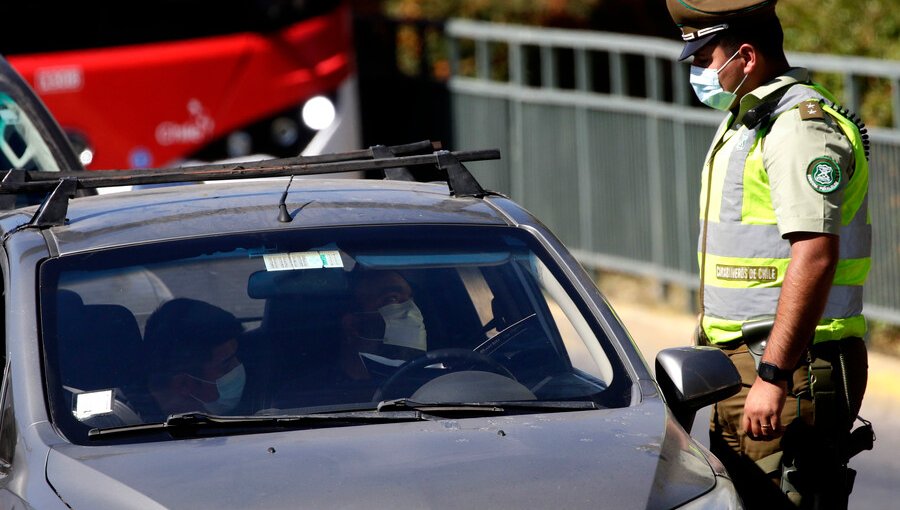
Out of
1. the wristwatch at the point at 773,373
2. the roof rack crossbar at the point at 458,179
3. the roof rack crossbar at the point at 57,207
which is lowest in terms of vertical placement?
the wristwatch at the point at 773,373

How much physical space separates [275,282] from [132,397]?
20.6 inches

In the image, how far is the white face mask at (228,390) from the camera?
3.75 metres

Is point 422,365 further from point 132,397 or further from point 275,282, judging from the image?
point 132,397

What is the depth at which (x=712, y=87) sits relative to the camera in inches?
174

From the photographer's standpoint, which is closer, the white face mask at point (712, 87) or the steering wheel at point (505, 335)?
the steering wheel at point (505, 335)

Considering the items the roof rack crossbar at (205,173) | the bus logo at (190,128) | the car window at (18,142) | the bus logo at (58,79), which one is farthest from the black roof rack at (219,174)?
the bus logo at (190,128)

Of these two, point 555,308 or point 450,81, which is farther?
point 450,81

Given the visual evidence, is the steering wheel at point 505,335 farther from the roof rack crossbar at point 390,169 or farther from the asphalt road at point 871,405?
the asphalt road at point 871,405

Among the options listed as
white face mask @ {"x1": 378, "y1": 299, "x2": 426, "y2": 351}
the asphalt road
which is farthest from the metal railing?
white face mask @ {"x1": 378, "y1": 299, "x2": 426, "y2": 351}

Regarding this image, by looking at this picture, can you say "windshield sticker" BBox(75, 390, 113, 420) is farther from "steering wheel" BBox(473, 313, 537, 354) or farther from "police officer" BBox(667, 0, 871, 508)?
"police officer" BBox(667, 0, 871, 508)

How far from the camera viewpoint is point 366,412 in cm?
370

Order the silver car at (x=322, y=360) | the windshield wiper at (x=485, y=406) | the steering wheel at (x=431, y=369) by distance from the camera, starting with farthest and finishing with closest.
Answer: the steering wheel at (x=431, y=369) → the windshield wiper at (x=485, y=406) → the silver car at (x=322, y=360)

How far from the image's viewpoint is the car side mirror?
12.7ft

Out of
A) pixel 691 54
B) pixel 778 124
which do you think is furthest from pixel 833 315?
pixel 691 54
